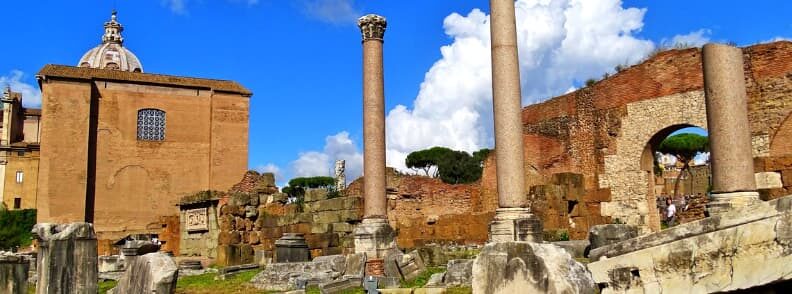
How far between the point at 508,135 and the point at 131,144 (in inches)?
1132

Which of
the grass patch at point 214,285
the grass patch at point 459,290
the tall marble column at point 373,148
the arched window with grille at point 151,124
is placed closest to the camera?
the grass patch at point 459,290

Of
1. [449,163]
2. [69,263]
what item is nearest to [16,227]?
[449,163]

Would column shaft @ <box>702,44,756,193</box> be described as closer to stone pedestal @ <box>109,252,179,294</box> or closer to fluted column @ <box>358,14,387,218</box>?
fluted column @ <box>358,14,387,218</box>

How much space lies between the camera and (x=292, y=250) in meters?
15.4

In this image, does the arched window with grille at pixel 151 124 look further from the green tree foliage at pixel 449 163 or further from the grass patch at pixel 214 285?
the green tree foliage at pixel 449 163

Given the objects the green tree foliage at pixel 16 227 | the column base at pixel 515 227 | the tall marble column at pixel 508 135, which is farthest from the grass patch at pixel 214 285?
the green tree foliage at pixel 16 227

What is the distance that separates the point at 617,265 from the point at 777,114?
11.8m

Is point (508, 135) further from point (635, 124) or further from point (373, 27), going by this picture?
point (635, 124)

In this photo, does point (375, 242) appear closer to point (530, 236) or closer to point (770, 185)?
point (530, 236)

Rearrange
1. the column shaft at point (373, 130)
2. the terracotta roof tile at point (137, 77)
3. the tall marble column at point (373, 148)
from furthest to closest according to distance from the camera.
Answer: the terracotta roof tile at point (137, 77)
the column shaft at point (373, 130)
the tall marble column at point (373, 148)

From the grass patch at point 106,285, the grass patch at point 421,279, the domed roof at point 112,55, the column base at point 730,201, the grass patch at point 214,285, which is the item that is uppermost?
the domed roof at point 112,55

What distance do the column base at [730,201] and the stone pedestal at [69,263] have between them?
28.4ft

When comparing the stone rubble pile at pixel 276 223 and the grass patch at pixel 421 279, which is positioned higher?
the stone rubble pile at pixel 276 223

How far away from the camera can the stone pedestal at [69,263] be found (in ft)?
30.8
